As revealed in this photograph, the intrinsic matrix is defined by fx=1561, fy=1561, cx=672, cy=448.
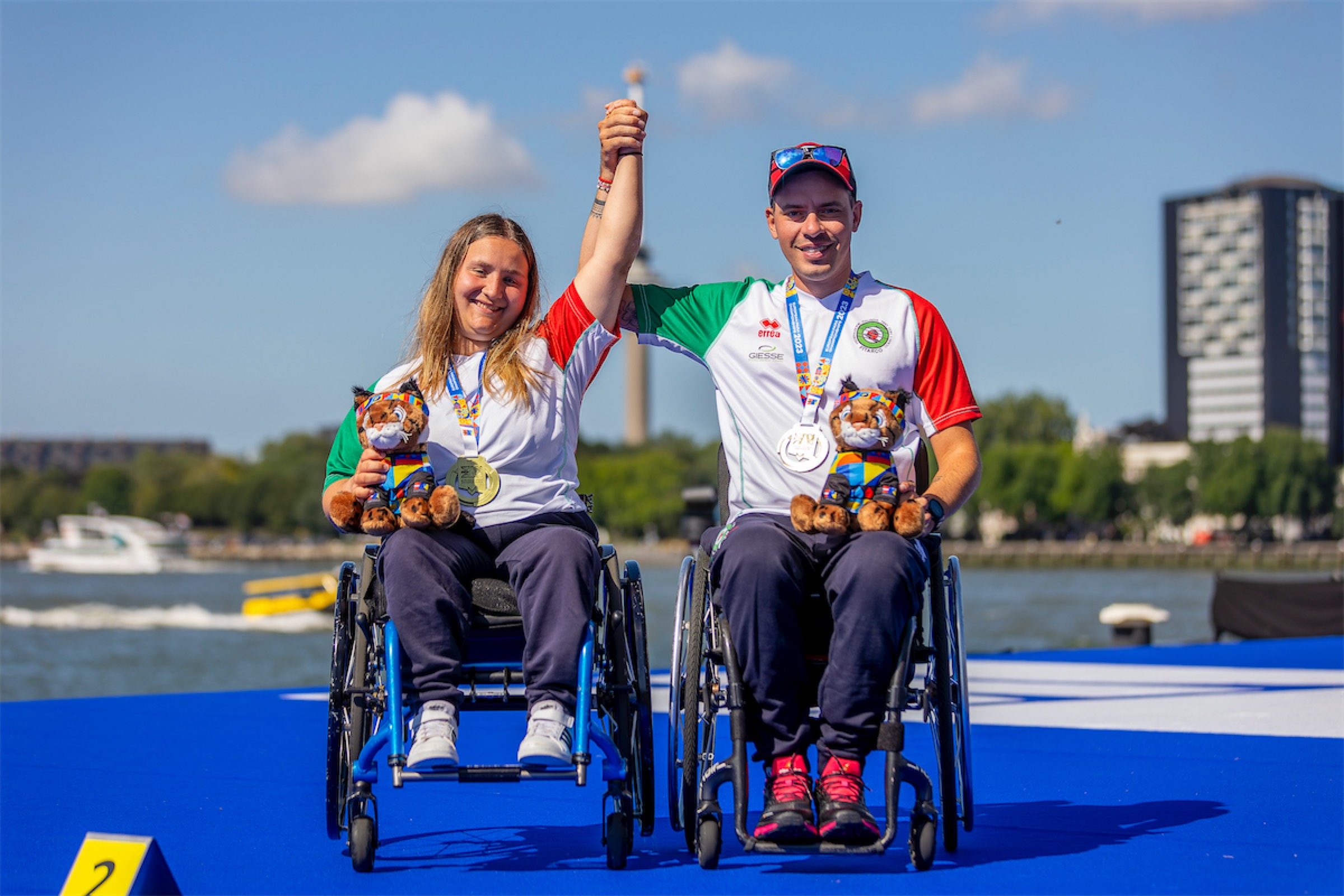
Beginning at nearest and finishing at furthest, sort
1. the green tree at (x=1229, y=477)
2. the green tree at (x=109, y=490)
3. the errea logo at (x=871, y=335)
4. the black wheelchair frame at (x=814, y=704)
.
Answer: the black wheelchair frame at (x=814, y=704), the errea logo at (x=871, y=335), the green tree at (x=1229, y=477), the green tree at (x=109, y=490)

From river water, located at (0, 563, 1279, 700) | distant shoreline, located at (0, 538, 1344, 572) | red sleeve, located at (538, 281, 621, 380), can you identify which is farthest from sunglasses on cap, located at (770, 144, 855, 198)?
distant shoreline, located at (0, 538, 1344, 572)

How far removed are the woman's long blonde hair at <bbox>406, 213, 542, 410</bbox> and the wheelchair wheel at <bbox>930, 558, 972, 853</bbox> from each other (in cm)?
99

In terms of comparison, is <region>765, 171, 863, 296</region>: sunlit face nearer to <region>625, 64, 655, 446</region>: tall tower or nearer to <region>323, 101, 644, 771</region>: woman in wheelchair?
<region>323, 101, 644, 771</region>: woman in wheelchair

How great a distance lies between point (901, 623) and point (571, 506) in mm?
771

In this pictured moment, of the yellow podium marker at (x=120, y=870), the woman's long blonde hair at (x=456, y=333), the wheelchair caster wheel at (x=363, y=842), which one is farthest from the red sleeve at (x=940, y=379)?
the yellow podium marker at (x=120, y=870)

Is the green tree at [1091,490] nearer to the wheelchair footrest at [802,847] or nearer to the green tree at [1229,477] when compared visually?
the green tree at [1229,477]

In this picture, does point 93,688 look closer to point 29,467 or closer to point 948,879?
point 948,879

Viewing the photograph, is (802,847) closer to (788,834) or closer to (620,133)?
(788,834)

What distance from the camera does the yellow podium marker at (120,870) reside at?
2.54 metres

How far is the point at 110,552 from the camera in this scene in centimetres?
7500

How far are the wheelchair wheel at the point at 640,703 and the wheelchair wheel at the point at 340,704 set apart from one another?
0.61 m

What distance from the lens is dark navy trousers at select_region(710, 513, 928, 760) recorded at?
306 cm

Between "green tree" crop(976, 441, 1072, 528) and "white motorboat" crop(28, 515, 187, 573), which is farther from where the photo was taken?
"green tree" crop(976, 441, 1072, 528)

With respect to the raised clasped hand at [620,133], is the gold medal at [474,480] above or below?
below
